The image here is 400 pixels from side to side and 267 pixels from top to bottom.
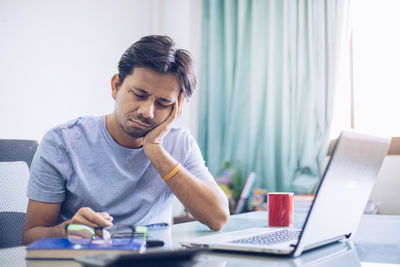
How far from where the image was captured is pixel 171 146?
140cm

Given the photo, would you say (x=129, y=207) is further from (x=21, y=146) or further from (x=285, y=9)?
(x=285, y=9)

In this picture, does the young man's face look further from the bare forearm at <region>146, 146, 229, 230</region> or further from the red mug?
the red mug

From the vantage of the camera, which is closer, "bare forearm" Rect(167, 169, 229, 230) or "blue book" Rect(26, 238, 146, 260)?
"blue book" Rect(26, 238, 146, 260)

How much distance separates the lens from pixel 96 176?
1.25 meters

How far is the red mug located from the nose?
432mm

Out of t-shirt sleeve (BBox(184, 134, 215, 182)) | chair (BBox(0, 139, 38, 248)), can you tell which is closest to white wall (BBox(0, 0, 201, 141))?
chair (BBox(0, 139, 38, 248))

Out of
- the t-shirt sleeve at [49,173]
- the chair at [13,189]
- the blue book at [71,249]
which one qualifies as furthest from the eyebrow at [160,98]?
the blue book at [71,249]

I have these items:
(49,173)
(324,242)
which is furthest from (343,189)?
(49,173)

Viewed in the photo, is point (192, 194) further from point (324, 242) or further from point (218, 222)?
point (324, 242)

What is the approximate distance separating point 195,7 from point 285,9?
0.70 m

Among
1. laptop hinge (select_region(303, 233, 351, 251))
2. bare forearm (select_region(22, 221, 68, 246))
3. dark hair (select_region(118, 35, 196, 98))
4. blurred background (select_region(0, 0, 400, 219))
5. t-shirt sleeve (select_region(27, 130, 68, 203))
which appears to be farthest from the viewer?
blurred background (select_region(0, 0, 400, 219))

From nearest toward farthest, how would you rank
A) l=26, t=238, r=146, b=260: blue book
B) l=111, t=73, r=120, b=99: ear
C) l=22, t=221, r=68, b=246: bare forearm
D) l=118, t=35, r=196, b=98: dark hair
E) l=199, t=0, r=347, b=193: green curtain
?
l=26, t=238, r=146, b=260: blue book, l=22, t=221, r=68, b=246: bare forearm, l=118, t=35, r=196, b=98: dark hair, l=111, t=73, r=120, b=99: ear, l=199, t=0, r=347, b=193: green curtain

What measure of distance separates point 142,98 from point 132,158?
0.64ft

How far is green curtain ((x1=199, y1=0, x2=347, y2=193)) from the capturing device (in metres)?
2.62
